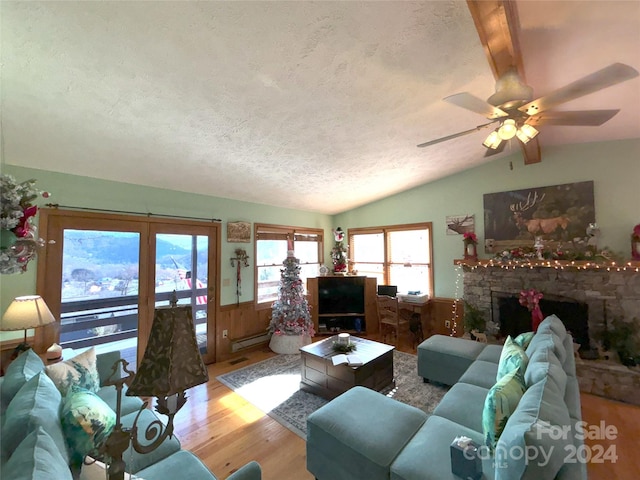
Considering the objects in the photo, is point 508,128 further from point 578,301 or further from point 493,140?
point 578,301

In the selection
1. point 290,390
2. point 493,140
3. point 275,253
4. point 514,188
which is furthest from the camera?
point 275,253

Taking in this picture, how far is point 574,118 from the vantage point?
6.89ft

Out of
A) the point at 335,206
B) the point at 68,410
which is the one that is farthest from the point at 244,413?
the point at 335,206

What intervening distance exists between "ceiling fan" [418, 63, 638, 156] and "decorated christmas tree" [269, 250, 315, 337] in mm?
3393

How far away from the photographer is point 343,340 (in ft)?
11.1

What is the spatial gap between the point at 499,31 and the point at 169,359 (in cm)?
252

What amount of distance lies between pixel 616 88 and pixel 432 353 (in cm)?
310

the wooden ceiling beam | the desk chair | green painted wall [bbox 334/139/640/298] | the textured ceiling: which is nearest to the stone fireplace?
green painted wall [bbox 334/139/640/298]

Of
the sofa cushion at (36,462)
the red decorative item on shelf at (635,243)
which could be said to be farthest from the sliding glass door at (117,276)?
the red decorative item on shelf at (635,243)

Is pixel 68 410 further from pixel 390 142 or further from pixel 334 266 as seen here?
pixel 334 266

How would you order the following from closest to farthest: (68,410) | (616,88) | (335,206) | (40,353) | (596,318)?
1. (68,410)
2. (616,88)
3. (40,353)
4. (596,318)
5. (335,206)

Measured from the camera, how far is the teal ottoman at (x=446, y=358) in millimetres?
3055

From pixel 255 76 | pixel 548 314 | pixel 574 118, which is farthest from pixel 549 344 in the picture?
pixel 255 76

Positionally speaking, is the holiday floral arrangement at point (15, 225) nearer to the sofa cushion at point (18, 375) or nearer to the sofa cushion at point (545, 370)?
the sofa cushion at point (18, 375)
